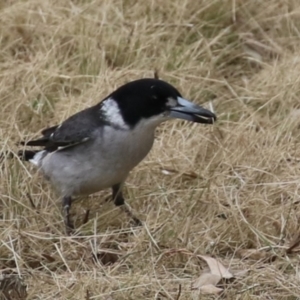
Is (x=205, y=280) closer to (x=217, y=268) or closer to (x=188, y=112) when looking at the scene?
(x=217, y=268)

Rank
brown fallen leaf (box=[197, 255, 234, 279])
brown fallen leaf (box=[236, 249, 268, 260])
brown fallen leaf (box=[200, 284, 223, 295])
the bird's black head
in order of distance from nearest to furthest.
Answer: brown fallen leaf (box=[200, 284, 223, 295]), brown fallen leaf (box=[197, 255, 234, 279]), brown fallen leaf (box=[236, 249, 268, 260]), the bird's black head

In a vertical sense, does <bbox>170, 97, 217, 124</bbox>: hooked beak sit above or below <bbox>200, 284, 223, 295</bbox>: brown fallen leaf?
above

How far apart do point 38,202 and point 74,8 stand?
1.93m

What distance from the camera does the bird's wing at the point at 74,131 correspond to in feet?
15.0

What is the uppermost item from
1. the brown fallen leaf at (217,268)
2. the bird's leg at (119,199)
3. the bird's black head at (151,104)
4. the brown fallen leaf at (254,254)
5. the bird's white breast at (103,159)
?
the bird's black head at (151,104)

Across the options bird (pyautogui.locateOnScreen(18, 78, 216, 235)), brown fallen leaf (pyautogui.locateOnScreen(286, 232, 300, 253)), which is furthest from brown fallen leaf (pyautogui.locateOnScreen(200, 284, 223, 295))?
bird (pyautogui.locateOnScreen(18, 78, 216, 235))

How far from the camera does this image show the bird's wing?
180 inches

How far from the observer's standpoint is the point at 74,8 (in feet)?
20.7

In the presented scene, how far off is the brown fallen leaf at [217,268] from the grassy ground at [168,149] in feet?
0.16

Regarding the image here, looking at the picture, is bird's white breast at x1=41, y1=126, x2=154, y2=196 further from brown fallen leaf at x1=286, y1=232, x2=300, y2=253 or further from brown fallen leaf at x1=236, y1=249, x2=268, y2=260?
brown fallen leaf at x1=286, y1=232, x2=300, y2=253

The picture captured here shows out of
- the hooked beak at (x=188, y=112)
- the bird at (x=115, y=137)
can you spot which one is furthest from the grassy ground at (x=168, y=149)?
the hooked beak at (x=188, y=112)

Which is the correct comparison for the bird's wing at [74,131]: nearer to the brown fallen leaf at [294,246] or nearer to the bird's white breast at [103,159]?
the bird's white breast at [103,159]

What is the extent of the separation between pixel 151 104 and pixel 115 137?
0.71ft

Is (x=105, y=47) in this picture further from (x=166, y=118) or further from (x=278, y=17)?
(x=166, y=118)
